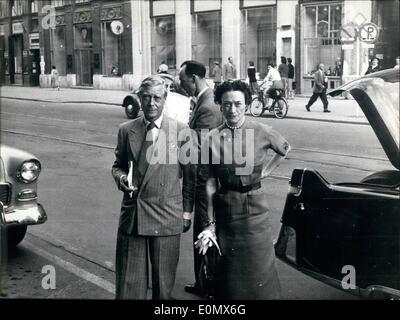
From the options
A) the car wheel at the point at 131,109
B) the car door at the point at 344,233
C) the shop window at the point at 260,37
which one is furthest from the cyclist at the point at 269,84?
the car door at the point at 344,233

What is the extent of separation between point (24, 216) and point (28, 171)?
0.32 m

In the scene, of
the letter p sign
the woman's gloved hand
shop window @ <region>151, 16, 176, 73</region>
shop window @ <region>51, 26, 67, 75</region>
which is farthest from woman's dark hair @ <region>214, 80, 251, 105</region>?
shop window @ <region>51, 26, 67, 75</region>

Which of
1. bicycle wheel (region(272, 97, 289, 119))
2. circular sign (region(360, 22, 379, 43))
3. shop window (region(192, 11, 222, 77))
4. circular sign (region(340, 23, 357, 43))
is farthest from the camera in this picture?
bicycle wheel (region(272, 97, 289, 119))

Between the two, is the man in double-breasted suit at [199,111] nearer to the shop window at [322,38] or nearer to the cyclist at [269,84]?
the cyclist at [269,84]

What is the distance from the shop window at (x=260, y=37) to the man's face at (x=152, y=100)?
3.15 m

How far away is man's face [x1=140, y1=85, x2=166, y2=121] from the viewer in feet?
9.34

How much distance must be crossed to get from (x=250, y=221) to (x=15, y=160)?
2071 millimetres

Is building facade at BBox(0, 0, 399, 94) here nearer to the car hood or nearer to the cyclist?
the cyclist

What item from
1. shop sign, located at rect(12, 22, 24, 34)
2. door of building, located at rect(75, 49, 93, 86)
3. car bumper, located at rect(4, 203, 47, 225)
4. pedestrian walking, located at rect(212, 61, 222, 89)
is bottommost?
car bumper, located at rect(4, 203, 47, 225)

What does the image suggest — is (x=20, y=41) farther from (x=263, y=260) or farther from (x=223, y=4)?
(x=263, y=260)

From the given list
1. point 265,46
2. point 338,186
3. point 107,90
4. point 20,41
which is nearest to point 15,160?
point 20,41

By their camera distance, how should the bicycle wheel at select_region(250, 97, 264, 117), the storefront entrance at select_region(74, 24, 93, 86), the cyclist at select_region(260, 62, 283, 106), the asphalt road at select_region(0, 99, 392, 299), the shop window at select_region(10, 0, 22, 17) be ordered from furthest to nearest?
the cyclist at select_region(260, 62, 283, 106) → the storefront entrance at select_region(74, 24, 93, 86) → the shop window at select_region(10, 0, 22, 17) → the asphalt road at select_region(0, 99, 392, 299) → the bicycle wheel at select_region(250, 97, 264, 117)

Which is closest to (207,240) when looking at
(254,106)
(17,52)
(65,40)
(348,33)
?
(254,106)

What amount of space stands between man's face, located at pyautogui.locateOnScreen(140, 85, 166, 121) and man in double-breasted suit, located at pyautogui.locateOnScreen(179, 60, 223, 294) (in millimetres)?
495
